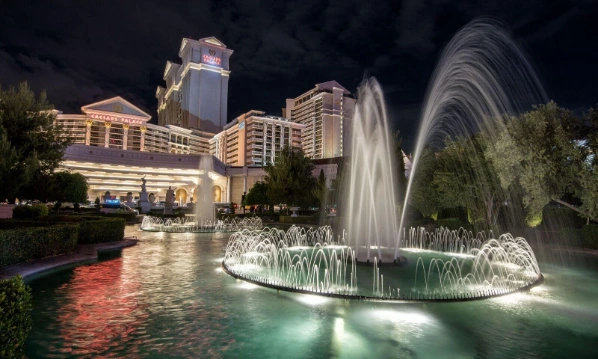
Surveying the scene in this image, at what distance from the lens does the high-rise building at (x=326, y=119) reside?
15425 centimetres

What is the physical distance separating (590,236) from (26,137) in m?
31.3

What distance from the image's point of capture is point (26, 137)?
2089 cm

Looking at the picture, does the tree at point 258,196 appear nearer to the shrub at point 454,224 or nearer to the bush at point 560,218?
the shrub at point 454,224

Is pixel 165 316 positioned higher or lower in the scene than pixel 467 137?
lower

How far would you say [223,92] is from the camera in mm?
160375

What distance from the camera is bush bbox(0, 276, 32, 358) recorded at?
420cm

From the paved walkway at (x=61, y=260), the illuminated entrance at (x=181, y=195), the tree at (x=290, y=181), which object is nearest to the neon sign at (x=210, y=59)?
the illuminated entrance at (x=181, y=195)

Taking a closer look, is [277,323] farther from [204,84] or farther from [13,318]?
[204,84]

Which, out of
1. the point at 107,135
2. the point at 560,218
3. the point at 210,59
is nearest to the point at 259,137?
the point at 107,135

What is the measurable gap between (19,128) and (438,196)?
29.1 m

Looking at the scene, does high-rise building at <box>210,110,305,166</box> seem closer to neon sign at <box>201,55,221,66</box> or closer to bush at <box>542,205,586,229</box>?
neon sign at <box>201,55,221,66</box>

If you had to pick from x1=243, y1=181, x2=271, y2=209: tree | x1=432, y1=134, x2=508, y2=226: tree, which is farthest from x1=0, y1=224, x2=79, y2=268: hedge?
x1=243, y1=181, x2=271, y2=209: tree

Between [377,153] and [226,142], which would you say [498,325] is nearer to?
[377,153]

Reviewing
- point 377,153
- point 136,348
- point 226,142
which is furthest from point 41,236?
point 226,142
